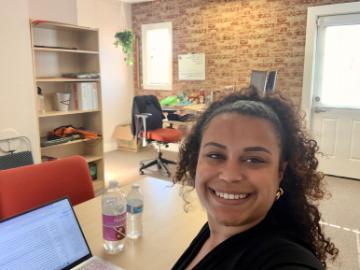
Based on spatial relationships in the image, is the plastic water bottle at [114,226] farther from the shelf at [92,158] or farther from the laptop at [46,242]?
the shelf at [92,158]

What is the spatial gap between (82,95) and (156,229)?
2675 mm

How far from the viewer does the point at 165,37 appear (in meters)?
5.84

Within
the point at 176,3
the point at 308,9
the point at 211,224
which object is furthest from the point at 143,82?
the point at 211,224

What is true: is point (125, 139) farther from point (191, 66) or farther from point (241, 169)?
point (241, 169)

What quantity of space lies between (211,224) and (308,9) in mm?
4144

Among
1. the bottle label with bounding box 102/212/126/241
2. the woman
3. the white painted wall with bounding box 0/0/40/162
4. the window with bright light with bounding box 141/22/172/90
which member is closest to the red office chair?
the window with bright light with bounding box 141/22/172/90

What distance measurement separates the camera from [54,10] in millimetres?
4098

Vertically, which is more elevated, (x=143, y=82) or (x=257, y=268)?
(x=143, y=82)

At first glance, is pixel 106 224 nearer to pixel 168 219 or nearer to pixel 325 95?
pixel 168 219

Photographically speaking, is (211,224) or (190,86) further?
(190,86)

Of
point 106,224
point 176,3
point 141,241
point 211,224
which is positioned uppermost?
point 176,3

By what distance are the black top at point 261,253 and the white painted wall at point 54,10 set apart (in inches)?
159

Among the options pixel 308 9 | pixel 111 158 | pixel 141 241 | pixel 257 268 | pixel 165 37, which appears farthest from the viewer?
pixel 165 37

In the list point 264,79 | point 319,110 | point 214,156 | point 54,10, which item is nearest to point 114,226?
point 214,156
